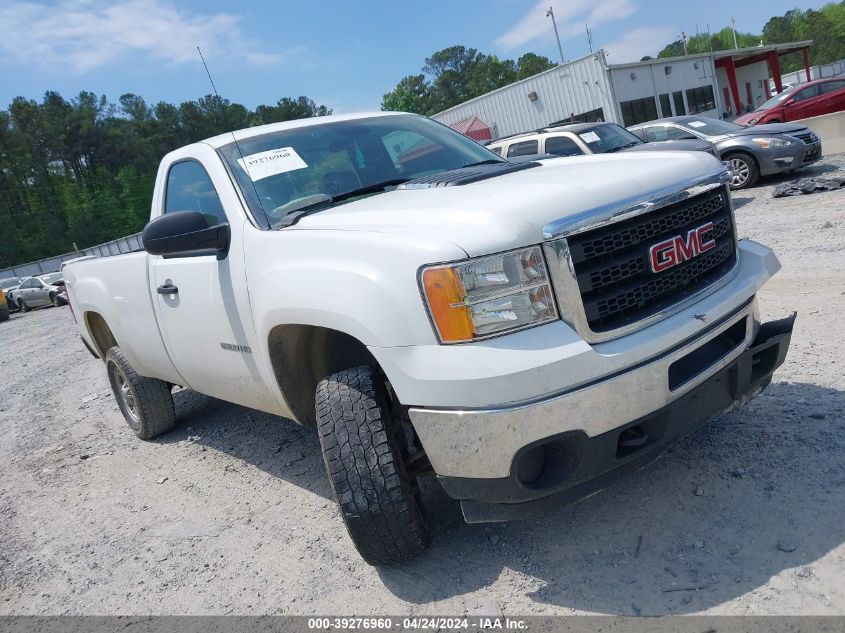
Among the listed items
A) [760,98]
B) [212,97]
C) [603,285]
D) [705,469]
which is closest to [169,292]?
[212,97]

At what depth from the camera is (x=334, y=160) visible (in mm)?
3545

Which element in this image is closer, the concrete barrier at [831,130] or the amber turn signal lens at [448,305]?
the amber turn signal lens at [448,305]

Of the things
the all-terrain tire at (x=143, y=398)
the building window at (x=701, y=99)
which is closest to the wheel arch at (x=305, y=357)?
the all-terrain tire at (x=143, y=398)

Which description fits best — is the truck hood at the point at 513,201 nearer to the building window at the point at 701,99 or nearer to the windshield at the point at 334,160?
the windshield at the point at 334,160

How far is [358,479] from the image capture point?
2.54 m

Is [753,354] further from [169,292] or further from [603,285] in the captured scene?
[169,292]

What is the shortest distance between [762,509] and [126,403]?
15.2 ft

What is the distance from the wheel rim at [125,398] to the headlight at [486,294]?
3736mm

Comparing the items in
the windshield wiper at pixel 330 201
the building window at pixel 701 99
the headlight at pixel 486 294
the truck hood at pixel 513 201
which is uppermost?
the windshield wiper at pixel 330 201

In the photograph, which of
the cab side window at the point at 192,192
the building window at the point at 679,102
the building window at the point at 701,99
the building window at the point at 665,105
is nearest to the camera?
the cab side window at the point at 192,192

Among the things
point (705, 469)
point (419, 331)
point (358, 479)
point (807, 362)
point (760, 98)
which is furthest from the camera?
point (760, 98)

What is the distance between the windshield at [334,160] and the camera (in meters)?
3.29

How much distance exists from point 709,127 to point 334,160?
11.3m

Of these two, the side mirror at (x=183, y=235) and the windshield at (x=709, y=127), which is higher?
the side mirror at (x=183, y=235)
